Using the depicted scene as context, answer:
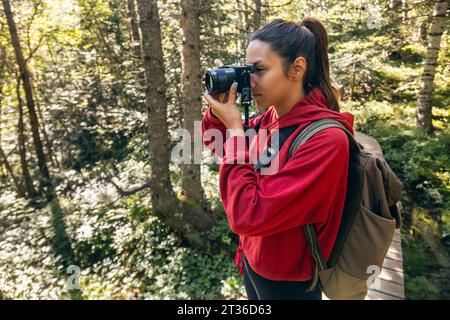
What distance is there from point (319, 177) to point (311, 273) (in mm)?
578

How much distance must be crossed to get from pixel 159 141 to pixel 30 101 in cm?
526

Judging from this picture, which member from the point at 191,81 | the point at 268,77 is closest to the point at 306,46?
the point at 268,77

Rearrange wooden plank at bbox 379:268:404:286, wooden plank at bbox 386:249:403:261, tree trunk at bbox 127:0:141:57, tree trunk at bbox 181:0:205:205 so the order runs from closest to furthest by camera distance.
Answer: wooden plank at bbox 379:268:404:286, wooden plank at bbox 386:249:403:261, tree trunk at bbox 181:0:205:205, tree trunk at bbox 127:0:141:57

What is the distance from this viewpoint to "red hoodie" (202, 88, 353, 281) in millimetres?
1151

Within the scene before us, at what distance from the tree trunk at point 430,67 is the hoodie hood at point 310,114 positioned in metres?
6.53

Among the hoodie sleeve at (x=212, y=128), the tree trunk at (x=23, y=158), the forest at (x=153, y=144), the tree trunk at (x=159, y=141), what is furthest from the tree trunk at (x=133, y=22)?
the hoodie sleeve at (x=212, y=128)

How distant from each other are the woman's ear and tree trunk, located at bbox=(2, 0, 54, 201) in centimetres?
828

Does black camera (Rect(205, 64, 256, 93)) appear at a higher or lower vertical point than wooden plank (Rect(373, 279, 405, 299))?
higher

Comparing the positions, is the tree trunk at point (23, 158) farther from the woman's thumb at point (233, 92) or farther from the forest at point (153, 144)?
the woman's thumb at point (233, 92)

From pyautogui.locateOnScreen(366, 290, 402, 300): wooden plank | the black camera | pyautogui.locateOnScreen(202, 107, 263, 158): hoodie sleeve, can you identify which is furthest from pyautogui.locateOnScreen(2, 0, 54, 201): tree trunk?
the black camera

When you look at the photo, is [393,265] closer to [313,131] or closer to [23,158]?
[313,131]

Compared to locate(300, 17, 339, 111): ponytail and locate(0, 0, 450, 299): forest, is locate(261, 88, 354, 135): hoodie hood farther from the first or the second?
locate(0, 0, 450, 299): forest

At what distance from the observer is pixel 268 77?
133 centimetres

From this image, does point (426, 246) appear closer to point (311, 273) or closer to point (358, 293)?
point (358, 293)
